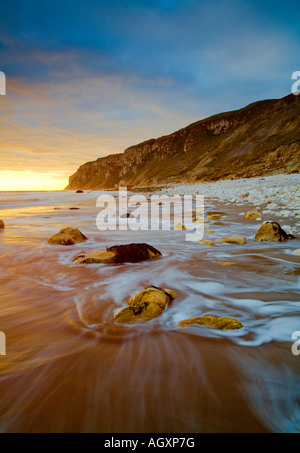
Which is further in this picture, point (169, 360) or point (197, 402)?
point (169, 360)

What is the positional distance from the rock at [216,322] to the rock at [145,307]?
0.93 ft

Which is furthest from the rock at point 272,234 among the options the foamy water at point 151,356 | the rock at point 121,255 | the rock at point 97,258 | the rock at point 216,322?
the rock at point 216,322

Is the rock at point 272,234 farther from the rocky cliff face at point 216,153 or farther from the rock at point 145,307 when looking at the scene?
the rocky cliff face at point 216,153

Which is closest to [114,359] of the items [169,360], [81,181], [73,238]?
[169,360]

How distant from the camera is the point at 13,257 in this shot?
431 centimetres

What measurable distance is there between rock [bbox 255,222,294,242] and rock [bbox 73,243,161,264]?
216 cm

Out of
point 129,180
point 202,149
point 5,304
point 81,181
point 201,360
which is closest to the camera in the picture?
point 201,360

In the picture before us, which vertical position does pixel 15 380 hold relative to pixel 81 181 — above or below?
below

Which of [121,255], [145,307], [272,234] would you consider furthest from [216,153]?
[145,307]

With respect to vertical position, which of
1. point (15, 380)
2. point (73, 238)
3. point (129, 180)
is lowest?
point (15, 380)

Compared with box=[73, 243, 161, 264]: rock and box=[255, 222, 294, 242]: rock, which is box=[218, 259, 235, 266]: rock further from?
box=[255, 222, 294, 242]: rock

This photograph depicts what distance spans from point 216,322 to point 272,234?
3263mm

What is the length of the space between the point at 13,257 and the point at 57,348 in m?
3.21

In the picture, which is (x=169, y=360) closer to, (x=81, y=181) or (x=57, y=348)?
(x=57, y=348)
